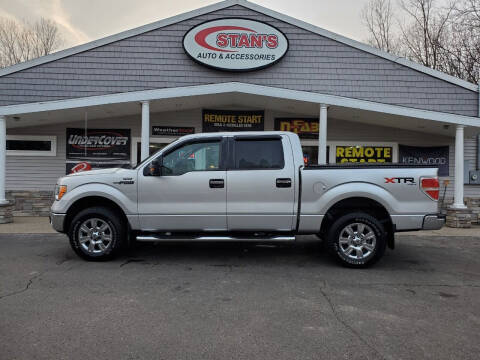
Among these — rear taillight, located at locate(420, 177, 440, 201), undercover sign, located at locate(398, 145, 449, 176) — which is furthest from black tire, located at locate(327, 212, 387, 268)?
undercover sign, located at locate(398, 145, 449, 176)

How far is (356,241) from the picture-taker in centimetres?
530

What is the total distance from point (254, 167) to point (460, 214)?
7439 millimetres

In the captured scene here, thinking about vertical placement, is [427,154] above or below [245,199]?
above

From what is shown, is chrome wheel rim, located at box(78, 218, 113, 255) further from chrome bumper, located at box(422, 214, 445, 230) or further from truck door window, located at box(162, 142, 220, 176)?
chrome bumper, located at box(422, 214, 445, 230)

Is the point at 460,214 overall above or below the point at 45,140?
below

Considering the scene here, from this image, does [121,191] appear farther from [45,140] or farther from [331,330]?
[45,140]

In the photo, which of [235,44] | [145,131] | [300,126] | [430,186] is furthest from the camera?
[300,126]

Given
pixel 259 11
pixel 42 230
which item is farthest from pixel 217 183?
pixel 259 11

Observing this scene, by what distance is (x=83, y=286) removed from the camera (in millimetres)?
4438

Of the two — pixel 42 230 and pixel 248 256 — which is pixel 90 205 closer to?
pixel 248 256

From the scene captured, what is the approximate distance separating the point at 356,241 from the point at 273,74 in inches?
246

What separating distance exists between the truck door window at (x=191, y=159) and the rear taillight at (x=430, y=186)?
3.03 m

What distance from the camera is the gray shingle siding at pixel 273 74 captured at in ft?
32.6

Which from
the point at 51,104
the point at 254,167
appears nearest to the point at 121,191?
the point at 254,167
